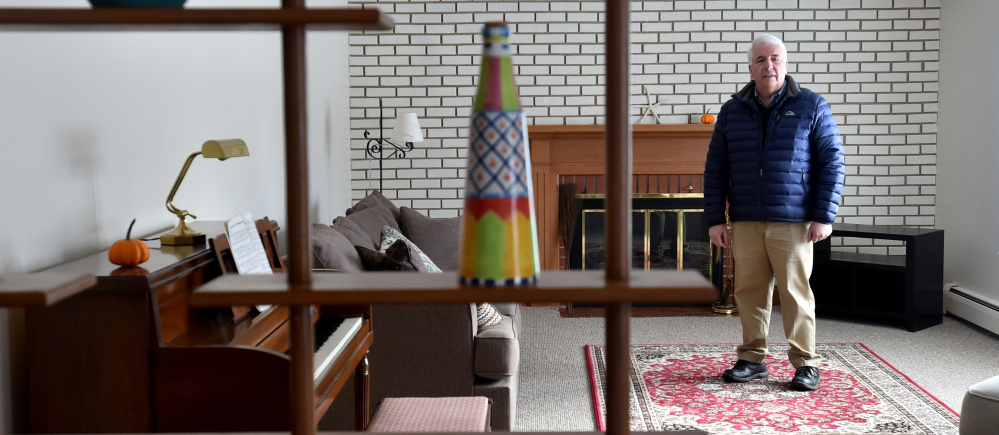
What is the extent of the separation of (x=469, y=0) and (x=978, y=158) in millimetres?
3541

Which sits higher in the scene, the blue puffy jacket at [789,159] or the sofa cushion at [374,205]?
the blue puffy jacket at [789,159]

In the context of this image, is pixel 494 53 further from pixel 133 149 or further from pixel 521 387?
pixel 521 387

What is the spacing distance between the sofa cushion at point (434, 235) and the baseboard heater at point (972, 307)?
3.28 meters

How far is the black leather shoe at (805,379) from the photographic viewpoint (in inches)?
163

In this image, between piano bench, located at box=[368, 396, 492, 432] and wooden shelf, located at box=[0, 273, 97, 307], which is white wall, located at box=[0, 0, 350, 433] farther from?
piano bench, located at box=[368, 396, 492, 432]

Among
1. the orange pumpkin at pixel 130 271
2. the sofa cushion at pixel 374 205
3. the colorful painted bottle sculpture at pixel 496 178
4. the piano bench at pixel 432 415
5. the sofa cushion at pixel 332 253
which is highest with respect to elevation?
the colorful painted bottle sculpture at pixel 496 178

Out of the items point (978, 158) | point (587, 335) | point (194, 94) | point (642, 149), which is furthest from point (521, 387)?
point (978, 158)

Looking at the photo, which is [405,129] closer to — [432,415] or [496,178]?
[432,415]

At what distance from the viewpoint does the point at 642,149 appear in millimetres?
6234

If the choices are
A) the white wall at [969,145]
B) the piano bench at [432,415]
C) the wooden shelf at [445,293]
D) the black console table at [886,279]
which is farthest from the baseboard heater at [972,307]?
the wooden shelf at [445,293]

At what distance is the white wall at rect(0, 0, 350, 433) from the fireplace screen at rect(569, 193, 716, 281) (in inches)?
105

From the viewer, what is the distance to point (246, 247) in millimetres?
2521

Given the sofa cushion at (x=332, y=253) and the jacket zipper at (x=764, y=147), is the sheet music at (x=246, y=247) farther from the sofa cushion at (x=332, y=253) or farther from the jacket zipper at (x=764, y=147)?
the jacket zipper at (x=764, y=147)

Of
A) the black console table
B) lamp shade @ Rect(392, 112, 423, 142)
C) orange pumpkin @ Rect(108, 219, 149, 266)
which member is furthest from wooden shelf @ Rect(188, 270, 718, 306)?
the black console table
